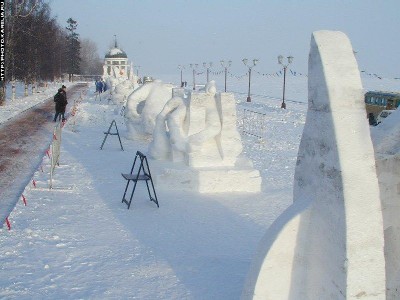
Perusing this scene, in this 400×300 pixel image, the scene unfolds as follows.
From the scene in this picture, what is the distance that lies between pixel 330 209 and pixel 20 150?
1183 centimetres

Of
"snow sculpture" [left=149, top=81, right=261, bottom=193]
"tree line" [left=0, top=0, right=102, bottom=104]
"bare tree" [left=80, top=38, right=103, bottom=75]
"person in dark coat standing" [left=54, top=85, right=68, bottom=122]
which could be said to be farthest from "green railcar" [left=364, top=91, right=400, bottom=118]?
"bare tree" [left=80, top=38, right=103, bottom=75]

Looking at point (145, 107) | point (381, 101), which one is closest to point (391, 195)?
point (145, 107)

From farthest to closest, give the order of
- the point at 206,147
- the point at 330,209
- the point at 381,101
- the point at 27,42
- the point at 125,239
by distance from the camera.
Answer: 1. the point at 27,42
2. the point at 381,101
3. the point at 206,147
4. the point at 125,239
5. the point at 330,209

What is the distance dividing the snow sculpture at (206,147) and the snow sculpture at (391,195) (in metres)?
5.57

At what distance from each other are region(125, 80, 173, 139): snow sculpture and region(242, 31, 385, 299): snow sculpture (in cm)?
1203

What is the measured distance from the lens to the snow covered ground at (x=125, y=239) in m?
5.38

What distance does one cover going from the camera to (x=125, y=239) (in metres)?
6.86

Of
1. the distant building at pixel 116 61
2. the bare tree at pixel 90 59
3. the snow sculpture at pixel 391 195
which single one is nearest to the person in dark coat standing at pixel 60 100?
the snow sculpture at pixel 391 195

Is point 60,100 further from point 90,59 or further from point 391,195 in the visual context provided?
point 90,59

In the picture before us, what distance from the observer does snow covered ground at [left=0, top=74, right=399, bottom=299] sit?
5379 mm

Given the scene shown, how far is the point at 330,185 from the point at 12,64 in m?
29.2

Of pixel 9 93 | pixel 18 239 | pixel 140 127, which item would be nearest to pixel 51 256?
pixel 18 239

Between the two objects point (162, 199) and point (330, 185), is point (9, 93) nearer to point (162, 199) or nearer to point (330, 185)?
point (162, 199)

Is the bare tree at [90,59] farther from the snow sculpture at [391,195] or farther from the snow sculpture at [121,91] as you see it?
the snow sculpture at [391,195]
